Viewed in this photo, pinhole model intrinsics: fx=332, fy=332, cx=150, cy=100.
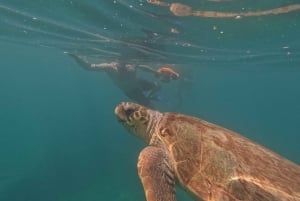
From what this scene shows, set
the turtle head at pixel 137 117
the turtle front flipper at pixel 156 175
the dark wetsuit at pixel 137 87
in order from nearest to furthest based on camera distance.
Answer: the turtle front flipper at pixel 156 175
the turtle head at pixel 137 117
the dark wetsuit at pixel 137 87

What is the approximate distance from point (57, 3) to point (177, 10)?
529 cm

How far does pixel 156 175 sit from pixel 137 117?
154cm

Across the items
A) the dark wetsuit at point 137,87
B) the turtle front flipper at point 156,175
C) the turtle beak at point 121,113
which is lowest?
the dark wetsuit at point 137,87

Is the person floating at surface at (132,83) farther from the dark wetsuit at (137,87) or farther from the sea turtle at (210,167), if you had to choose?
the sea turtle at (210,167)

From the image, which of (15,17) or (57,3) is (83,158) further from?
(57,3)

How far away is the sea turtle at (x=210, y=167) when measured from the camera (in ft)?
13.0

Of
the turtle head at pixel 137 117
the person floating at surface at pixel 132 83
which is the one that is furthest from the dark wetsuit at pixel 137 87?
the turtle head at pixel 137 117

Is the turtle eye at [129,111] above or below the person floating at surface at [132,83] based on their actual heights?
above

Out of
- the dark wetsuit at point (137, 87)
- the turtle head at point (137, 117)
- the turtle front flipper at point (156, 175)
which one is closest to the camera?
the turtle front flipper at point (156, 175)

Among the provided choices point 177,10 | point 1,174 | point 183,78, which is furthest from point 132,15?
point 183,78

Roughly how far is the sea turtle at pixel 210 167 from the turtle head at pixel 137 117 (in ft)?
1.25

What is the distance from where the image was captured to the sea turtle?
3973mm

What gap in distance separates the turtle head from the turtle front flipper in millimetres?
740

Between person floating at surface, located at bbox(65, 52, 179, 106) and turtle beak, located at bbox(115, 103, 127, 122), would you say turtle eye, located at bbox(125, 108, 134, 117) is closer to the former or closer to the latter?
turtle beak, located at bbox(115, 103, 127, 122)
